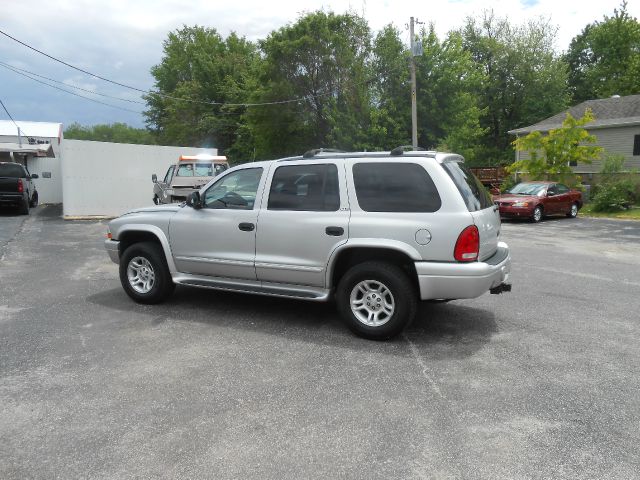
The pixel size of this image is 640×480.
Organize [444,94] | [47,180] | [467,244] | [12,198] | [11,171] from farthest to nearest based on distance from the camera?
1. [444,94]
2. [47,180]
3. [11,171]
4. [12,198]
5. [467,244]

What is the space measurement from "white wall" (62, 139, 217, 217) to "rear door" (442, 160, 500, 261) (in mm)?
16355

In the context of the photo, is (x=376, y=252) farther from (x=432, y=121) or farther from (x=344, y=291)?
(x=432, y=121)

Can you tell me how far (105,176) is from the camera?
62.7 ft

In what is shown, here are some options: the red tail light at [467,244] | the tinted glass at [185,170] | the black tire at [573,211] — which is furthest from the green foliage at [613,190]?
the red tail light at [467,244]

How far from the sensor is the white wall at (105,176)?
18217mm

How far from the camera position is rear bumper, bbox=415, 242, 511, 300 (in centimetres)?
460

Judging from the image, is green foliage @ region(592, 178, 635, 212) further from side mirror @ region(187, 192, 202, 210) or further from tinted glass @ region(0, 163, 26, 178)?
tinted glass @ region(0, 163, 26, 178)

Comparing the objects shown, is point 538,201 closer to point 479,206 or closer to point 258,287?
point 479,206

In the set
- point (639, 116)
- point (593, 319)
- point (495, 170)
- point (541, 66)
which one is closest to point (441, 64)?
point (495, 170)

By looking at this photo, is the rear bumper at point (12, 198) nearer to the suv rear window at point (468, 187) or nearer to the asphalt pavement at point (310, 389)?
the asphalt pavement at point (310, 389)

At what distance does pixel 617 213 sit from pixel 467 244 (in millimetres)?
18477

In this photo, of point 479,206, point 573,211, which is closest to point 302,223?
point 479,206

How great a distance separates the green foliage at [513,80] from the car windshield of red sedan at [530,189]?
2533cm

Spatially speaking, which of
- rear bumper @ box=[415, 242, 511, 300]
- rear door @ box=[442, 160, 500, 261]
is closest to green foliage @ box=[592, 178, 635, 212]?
rear door @ box=[442, 160, 500, 261]
